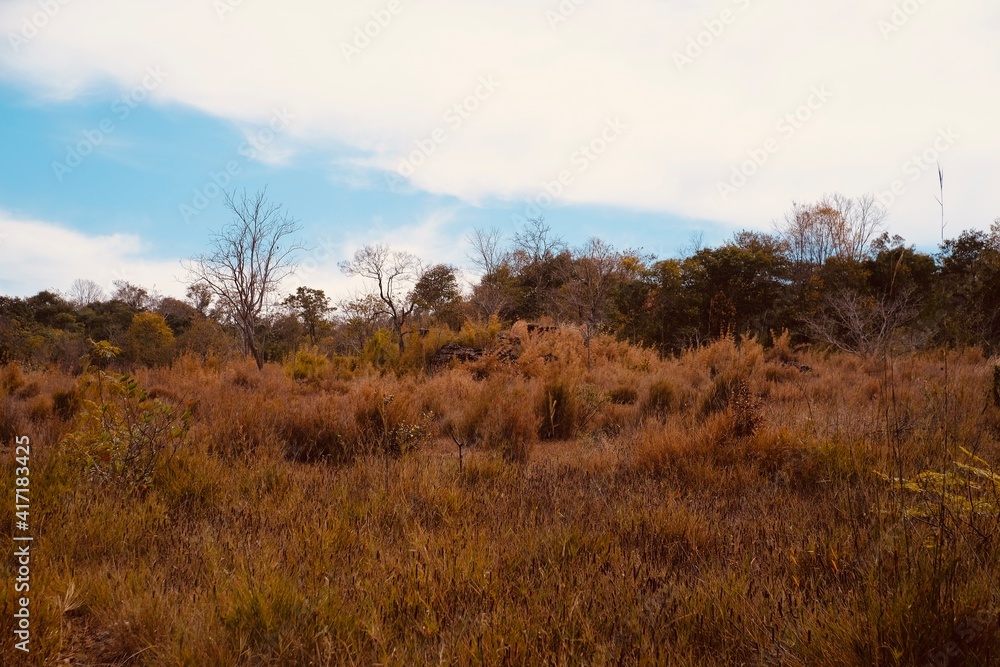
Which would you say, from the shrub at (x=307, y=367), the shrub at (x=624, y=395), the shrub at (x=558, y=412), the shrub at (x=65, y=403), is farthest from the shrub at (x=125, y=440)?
the shrub at (x=307, y=367)

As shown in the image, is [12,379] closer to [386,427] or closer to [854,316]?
[386,427]

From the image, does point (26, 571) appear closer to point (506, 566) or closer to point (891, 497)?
point (506, 566)

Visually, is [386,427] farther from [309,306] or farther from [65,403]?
[309,306]

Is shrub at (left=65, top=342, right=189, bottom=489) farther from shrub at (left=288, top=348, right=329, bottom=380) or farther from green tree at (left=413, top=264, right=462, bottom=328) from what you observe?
green tree at (left=413, top=264, right=462, bottom=328)

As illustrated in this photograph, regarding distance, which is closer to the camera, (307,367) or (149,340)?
(307,367)

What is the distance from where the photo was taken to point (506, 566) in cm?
294

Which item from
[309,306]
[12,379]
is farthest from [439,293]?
[12,379]

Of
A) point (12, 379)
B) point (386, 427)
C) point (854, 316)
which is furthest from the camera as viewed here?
point (854, 316)

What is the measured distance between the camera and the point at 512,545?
10.4ft

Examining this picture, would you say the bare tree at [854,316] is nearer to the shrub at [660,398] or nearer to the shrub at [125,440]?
the shrub at [660,398]

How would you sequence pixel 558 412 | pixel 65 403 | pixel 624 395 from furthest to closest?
pixel 624 395, pixel 65 403, pixel 558 412

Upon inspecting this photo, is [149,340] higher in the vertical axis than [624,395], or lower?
higher

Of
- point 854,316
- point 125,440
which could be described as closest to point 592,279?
point 854,316

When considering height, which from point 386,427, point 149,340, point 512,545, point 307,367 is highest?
point 149,340
